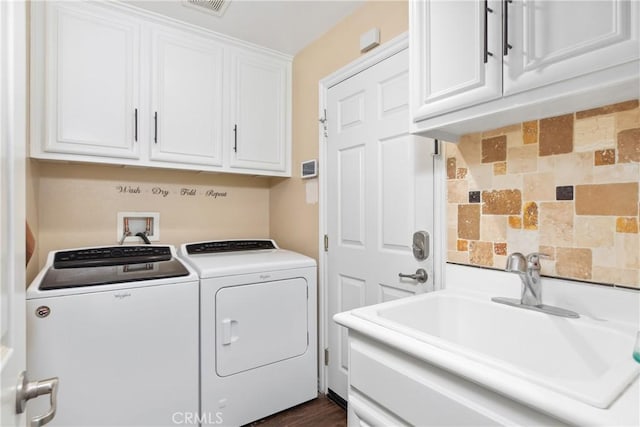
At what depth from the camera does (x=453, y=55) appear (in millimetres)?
1085

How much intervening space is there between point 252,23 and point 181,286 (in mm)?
1723

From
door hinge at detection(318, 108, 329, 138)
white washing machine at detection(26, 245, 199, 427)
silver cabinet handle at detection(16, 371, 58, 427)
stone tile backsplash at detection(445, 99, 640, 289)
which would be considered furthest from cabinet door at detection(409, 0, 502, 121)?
white washing machine at detection(26, 245, 199, 427)

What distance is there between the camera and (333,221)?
216cm

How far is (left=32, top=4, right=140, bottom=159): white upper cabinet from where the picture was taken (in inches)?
70.6

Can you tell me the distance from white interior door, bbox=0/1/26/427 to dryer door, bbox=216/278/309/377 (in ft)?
4.11

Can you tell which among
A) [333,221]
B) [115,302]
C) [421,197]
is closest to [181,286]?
[115,302]

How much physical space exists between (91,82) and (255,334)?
1752mm

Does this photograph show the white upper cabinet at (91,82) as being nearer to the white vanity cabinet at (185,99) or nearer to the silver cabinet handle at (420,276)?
the white vanity cabinet at (185,99)

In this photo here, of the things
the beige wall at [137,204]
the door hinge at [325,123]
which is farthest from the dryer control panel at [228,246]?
the door hinge at [325,123]

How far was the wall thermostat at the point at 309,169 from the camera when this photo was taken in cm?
229

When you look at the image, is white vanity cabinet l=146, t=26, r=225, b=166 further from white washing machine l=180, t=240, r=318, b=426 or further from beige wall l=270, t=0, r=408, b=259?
white washing machine l=180, t=240, r=318, b=426

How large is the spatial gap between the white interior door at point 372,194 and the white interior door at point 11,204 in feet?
4.67

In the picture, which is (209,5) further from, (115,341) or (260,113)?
(115,341)

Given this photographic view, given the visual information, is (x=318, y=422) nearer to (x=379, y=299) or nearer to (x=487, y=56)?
(x=379, y=299)
